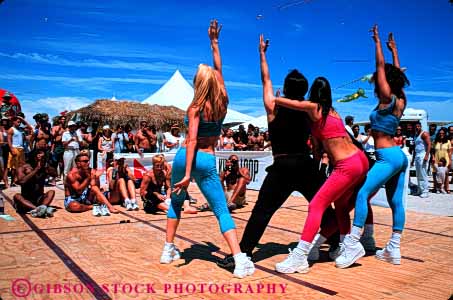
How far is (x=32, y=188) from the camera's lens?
7074mm

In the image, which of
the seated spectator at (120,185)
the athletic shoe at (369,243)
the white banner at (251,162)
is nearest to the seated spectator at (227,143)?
the white banner at (251,162)

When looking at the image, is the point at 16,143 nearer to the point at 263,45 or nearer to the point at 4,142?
the point at 4,142

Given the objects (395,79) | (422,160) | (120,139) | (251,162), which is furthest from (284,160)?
(120,139)

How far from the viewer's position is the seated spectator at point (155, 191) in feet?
23.8

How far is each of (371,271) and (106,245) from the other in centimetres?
303

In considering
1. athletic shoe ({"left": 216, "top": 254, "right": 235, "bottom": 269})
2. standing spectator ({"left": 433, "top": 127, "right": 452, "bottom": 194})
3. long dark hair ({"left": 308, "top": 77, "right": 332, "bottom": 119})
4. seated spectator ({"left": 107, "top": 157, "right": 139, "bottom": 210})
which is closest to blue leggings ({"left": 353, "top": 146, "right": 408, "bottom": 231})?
long dark hair ({"left": 308, "top": 77, "right": 332, "bottom": 119})

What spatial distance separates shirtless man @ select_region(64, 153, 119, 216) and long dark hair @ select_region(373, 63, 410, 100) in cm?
503

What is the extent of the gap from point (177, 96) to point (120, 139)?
1302cm

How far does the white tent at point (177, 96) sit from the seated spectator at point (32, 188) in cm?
1839

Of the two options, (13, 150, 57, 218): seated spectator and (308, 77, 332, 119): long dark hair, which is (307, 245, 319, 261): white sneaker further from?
(13, 150, 57, 218): seated spectator

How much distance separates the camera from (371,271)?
4.00 metres

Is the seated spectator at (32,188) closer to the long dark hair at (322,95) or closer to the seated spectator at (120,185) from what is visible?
the seated spectator at (120,185)

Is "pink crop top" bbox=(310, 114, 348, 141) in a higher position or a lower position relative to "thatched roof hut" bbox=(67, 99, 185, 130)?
lower

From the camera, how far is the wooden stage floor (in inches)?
132
